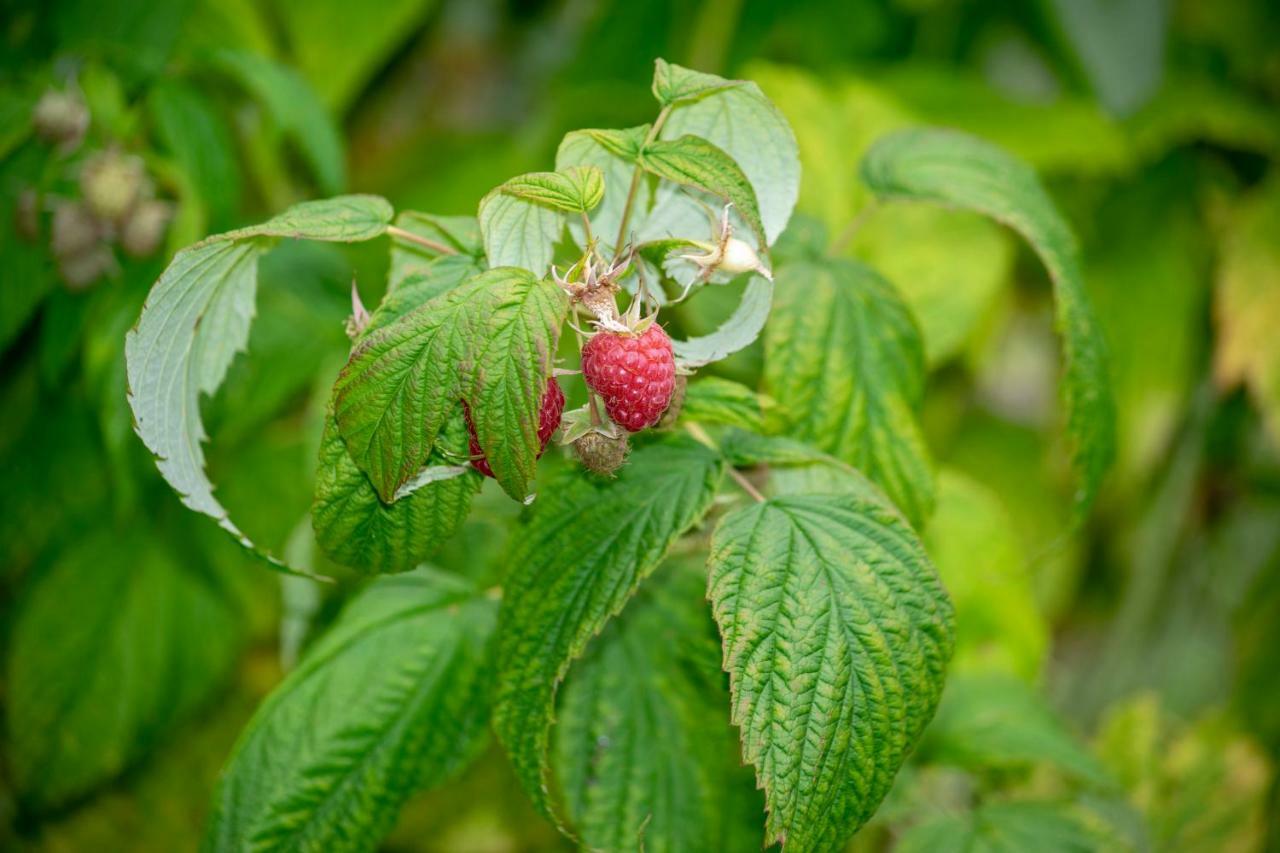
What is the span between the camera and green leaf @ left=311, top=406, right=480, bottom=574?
0.43 meters

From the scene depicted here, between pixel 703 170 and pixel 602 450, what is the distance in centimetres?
13

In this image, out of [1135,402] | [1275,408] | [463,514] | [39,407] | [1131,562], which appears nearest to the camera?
[463,514]

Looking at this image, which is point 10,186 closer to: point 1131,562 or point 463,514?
point 463,514

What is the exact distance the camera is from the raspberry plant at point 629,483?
41cm

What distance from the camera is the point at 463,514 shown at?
1.46ft

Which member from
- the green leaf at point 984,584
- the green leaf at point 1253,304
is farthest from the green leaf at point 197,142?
the green leaf at point 1253,304

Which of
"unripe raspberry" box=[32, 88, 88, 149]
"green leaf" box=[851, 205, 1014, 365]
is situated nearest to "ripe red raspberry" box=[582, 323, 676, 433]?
"green leaf" box=[851, 205, 1014, 365]

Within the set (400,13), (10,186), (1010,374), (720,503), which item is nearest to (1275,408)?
Result: (1010,374)

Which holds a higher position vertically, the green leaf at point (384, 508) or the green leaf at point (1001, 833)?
the green leaf at point (384, 508)

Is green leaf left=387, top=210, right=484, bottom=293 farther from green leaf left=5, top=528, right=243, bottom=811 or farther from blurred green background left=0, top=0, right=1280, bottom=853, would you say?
green leaf left=5, top=528, right=243, bottom=811

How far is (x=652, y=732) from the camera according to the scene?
58 cm

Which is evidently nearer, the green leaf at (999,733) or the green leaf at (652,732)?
the green leaf at (652,732)

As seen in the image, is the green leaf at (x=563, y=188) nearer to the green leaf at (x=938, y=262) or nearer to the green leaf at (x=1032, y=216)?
the green leaf at (x=1032, y=216)

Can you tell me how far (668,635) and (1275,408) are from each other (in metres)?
0.89
